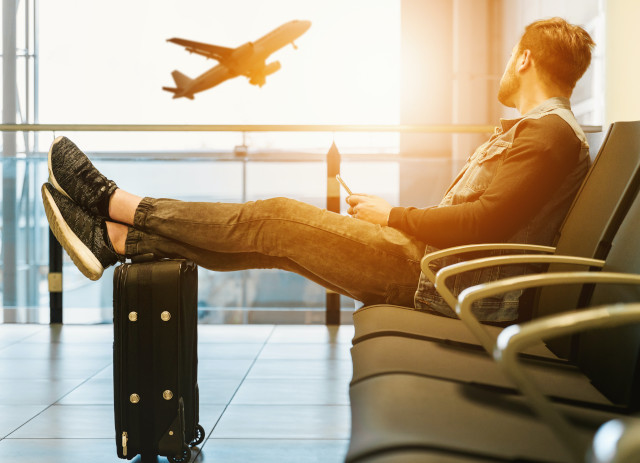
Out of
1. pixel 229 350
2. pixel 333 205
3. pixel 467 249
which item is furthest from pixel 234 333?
pixel 467 249

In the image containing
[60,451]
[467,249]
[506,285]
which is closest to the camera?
[506,285]

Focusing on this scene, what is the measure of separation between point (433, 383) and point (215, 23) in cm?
1104

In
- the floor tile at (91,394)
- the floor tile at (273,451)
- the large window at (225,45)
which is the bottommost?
the floor tile at (273,451)

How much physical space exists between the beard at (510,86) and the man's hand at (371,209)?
505mm

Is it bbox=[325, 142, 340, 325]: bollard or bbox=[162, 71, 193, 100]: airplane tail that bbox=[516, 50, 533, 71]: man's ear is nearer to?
bbox=[325, 142, 340, 325]: bollard

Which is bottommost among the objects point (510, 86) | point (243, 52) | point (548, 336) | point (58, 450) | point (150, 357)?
point (58, 450)

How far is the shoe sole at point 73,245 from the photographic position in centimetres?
170

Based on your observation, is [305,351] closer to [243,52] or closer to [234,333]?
[234,333]

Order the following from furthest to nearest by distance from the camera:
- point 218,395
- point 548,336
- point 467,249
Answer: point 218,395 < point 467,249 < point 548,336

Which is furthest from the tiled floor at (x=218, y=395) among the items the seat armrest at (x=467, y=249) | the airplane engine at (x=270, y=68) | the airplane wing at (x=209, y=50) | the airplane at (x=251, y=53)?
the airplane wing at (x=209, y=50)

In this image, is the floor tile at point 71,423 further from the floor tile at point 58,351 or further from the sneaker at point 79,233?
the floor tile at point 58,351

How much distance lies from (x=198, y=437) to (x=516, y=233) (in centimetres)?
100

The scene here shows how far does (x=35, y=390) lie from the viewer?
2291mm

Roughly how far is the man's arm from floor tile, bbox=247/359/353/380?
0.97m
